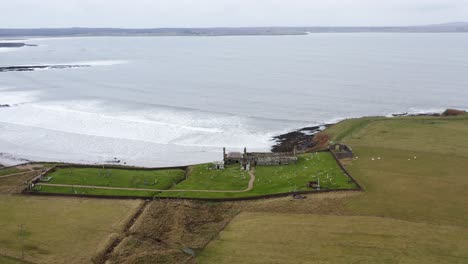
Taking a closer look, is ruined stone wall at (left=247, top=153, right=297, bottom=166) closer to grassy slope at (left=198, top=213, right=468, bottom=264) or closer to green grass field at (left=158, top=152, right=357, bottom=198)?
green grass field at (left=158, top=152, right=357, bottom=198)

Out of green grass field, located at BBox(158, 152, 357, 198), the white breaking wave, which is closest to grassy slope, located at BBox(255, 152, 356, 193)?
green grass field, located at BBox(158, 152, 357, 198)

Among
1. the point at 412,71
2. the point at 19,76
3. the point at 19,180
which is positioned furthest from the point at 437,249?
the point at 19,76

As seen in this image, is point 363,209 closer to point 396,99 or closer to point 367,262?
point 367,262

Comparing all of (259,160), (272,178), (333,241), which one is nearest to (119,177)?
(259,160)

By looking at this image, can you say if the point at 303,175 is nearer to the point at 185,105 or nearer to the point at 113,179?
the point at 113,179

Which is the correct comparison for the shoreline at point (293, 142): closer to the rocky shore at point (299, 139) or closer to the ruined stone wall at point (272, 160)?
the rocky shore at point (299, 139)
